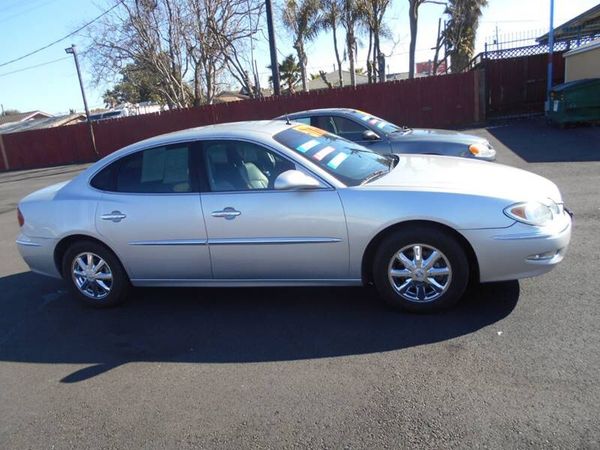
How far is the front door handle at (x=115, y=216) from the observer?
4.46 meters

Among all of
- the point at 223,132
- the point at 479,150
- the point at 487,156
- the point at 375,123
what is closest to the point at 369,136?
the point at 375,123

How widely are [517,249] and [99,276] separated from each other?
355 cm

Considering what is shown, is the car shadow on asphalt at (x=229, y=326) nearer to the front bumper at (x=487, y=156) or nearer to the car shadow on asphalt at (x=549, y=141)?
the front bumper at (x=487, y=156)

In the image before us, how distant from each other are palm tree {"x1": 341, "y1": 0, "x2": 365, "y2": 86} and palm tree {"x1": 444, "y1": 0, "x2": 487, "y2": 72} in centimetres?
885

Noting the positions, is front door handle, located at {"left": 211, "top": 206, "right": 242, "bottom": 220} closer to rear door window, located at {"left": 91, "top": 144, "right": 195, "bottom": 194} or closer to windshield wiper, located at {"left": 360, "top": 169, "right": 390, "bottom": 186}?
rear door window, located at {"left": 91, "top": 144, "right": 195, "bottom": 194}

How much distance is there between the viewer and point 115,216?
4.48 meters

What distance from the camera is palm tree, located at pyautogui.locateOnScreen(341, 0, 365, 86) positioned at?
30.2 meters

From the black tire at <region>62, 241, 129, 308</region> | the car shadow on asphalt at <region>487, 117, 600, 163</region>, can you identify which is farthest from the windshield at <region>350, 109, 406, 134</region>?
the black tire at <region>62, 241, 129, 308</region>

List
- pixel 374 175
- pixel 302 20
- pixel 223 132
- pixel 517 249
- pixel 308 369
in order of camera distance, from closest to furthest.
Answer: pixel 308 369 → pixel 517 249 → pixel 374 175 → pixel 223 132 → pixel 302 20

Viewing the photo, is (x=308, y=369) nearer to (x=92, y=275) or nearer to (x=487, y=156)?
(x=92, y=275)

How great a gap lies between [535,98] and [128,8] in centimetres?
1794

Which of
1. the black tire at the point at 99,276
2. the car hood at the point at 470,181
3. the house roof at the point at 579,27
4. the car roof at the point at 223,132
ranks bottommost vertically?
the black tire at the point at 99,276

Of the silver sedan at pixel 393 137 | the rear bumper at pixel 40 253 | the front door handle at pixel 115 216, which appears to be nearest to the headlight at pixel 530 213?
the front door handle at pixel 115 216

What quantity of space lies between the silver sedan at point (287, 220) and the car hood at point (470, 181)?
2cm
